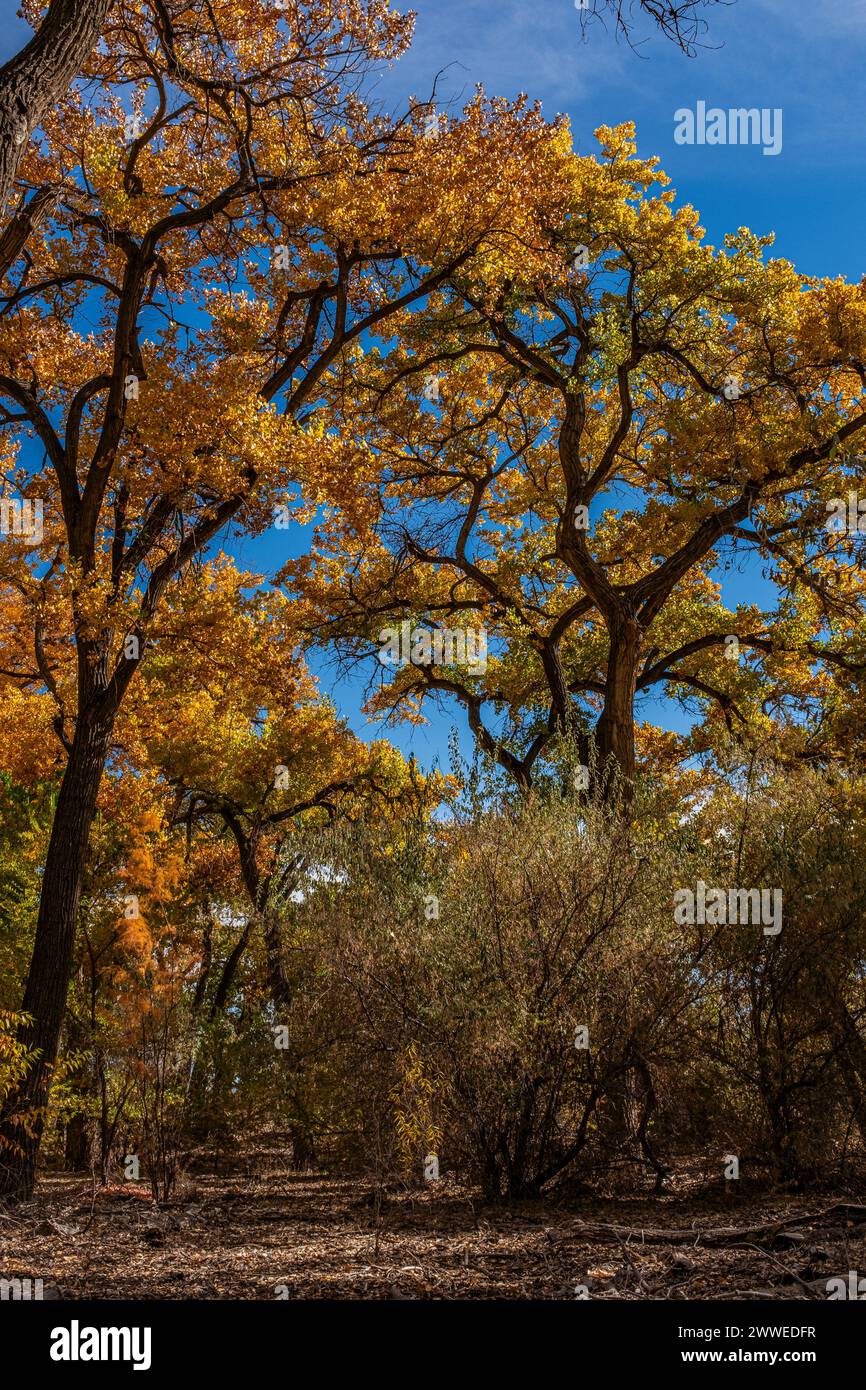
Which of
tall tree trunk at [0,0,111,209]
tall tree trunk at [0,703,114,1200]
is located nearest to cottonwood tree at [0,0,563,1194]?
tall tree trunk at [0,703,114,1200]

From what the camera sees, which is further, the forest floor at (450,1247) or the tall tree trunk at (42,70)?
the tall tree trunk at (42,70)

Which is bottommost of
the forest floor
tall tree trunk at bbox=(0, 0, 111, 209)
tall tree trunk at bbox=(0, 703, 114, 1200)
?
the forest floor

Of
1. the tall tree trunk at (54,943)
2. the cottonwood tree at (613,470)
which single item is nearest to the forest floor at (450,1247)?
the tall tree trunk at (54,943)

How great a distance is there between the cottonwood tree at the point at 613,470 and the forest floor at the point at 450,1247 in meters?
5.12

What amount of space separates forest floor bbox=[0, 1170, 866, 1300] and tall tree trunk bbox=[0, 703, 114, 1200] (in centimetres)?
72

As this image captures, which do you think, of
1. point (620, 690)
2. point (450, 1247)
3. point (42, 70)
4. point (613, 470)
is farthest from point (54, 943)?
point (613, 470)

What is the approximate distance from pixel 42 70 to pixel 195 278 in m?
6.78

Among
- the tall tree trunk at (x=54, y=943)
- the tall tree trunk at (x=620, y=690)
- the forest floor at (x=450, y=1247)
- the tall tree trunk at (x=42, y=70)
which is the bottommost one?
the forest floor at (x=450, y=1247)

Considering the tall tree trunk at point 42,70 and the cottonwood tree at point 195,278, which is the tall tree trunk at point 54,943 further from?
the tall tree trunk at point 42,70

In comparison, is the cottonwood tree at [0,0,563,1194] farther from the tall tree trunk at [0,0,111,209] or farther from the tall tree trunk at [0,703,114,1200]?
the tall tree trunk at [0,0,111,209]

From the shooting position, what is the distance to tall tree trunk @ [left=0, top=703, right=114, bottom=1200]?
925 cm

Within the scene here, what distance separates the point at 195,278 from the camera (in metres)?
12.3

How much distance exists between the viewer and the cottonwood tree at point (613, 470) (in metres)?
14.2

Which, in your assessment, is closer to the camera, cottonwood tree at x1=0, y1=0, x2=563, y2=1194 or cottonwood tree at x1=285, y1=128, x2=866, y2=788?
cottonwood tree at x1=0, y1=0, x2=563, y2=1194
